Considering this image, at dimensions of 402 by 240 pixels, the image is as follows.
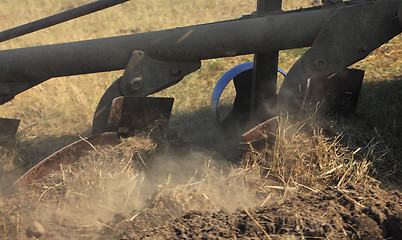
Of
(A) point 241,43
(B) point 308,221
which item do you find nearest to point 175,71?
(A) point 241,43

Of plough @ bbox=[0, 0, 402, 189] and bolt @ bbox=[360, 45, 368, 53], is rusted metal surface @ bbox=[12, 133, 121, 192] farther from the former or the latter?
bolt @ bbox=[360, 45, 368, 53]

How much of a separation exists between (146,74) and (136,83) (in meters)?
0.14

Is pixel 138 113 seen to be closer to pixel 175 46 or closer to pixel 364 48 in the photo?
pixel 175 46

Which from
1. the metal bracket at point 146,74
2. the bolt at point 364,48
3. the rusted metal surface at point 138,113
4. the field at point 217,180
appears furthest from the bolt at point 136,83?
the bolt at point 364,48

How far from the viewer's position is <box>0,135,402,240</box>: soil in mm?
2424

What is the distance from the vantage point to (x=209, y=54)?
A: 400 cm

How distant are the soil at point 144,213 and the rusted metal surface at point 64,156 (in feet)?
0.23

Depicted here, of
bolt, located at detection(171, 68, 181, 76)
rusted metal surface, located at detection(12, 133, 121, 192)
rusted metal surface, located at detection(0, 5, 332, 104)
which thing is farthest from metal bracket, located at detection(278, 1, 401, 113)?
rusted metal surface, located at detection(12, 133, 121, 192)

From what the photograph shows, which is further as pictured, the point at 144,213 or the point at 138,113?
the point at 138,113

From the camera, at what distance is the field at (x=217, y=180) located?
2512 millimetres

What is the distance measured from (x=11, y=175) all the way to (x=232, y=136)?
2.73 meters

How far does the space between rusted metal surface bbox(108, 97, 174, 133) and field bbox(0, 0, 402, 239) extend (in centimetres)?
15

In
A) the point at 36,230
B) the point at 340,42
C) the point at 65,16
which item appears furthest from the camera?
the point at 65,16

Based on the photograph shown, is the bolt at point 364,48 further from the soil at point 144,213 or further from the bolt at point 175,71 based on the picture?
the bolt at point 175,71
